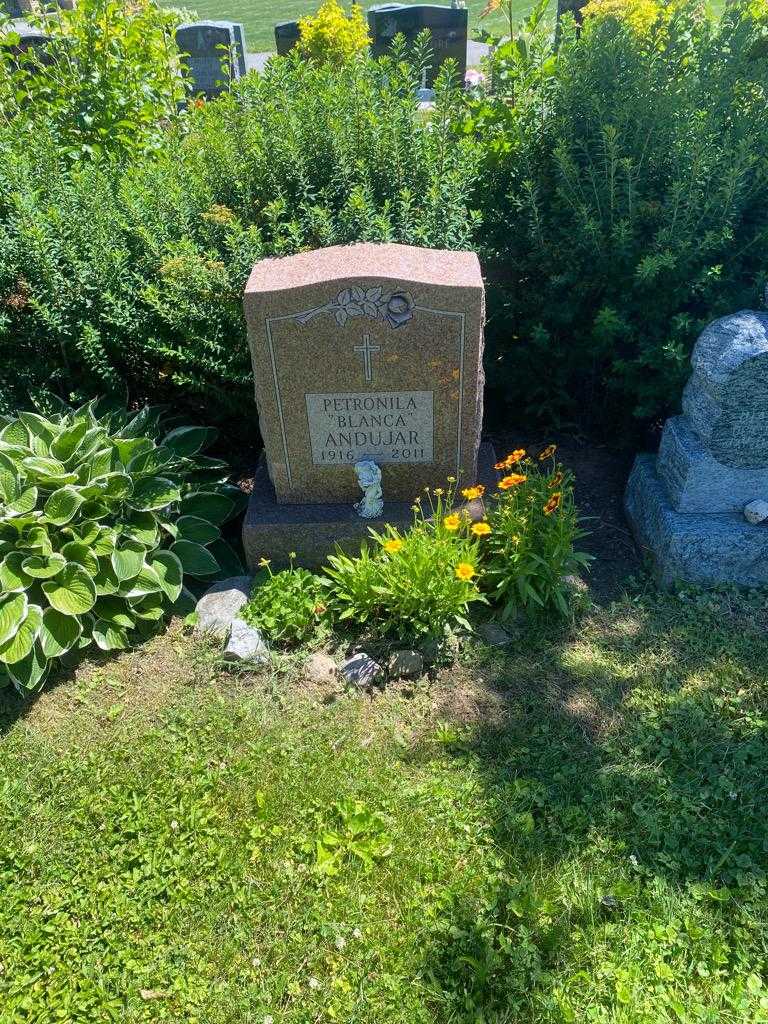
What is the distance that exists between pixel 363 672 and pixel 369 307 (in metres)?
1.63

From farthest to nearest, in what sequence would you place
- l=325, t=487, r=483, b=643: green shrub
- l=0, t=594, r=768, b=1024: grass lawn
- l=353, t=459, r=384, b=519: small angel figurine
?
l=353, t=459, r=384, b=519: small angel figurine → l=325, t=487, r=483, b=643: green shrub → l=0, t=594, r=768, b=1024: grass lawn

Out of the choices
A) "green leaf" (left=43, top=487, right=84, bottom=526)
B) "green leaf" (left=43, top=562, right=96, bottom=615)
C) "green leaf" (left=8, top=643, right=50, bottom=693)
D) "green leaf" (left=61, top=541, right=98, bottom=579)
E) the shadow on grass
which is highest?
"green leaf" (left=43, top=487, right=84, bottom=526)

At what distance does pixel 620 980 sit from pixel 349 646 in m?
1.68

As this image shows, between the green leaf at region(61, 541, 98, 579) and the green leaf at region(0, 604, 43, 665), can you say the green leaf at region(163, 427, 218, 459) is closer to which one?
the green leaf at region(61, 541, 98, 579)

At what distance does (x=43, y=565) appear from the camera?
10.5ft

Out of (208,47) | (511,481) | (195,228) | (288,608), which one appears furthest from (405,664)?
(208,47)

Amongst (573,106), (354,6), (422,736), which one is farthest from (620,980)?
(354,6)

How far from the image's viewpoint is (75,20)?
4.92m

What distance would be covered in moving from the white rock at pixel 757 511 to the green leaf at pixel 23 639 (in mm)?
3315

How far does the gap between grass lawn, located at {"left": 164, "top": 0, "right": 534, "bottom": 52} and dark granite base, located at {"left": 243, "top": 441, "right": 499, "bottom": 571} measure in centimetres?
1988

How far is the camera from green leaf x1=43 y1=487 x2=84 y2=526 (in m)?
3.28

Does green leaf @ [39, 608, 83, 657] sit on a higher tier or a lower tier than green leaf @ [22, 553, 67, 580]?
lower

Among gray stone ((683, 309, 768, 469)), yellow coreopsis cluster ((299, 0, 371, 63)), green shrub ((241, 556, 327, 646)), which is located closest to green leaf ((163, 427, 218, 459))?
green shrub ((241, 556, 327, 646))

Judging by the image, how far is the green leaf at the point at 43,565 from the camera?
10.4 feet
